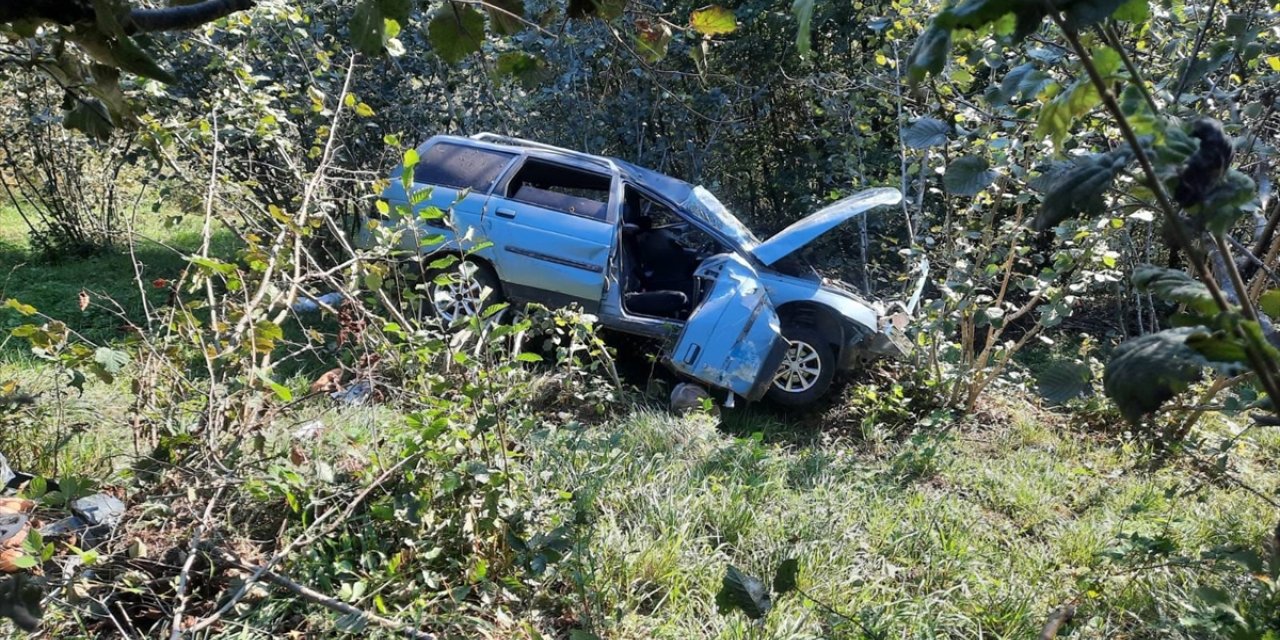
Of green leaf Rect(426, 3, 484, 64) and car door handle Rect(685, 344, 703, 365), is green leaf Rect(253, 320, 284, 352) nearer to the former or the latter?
green leaf Rect(426, 3, 484, 64)

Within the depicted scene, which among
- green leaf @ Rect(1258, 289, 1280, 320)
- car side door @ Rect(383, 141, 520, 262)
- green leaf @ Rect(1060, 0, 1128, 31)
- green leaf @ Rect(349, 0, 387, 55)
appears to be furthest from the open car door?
green leaf @ Rect(1060, 0, 1128, 31)

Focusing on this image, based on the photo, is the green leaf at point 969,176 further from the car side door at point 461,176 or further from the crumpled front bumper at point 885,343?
the car side door at point 461,176

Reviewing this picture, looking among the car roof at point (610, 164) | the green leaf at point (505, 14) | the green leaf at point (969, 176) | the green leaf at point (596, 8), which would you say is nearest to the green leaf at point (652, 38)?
the green leaf at point (596, 8)

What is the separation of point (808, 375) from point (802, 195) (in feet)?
A: 12.6

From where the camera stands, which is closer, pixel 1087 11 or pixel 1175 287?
pixel 1087 11

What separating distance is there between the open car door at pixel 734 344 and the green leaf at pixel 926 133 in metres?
3.45

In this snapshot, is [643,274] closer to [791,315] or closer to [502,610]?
[791,315]

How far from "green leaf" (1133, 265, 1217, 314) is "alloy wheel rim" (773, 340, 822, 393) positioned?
189 inches

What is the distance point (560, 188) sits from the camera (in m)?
7.69

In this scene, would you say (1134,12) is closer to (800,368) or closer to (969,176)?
(969,176)

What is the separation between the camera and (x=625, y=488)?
3.83 m

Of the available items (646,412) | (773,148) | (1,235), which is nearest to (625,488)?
(646,412)

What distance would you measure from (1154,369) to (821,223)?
17.6ft

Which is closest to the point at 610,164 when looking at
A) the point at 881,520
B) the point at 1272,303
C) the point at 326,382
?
the point at 881,520
